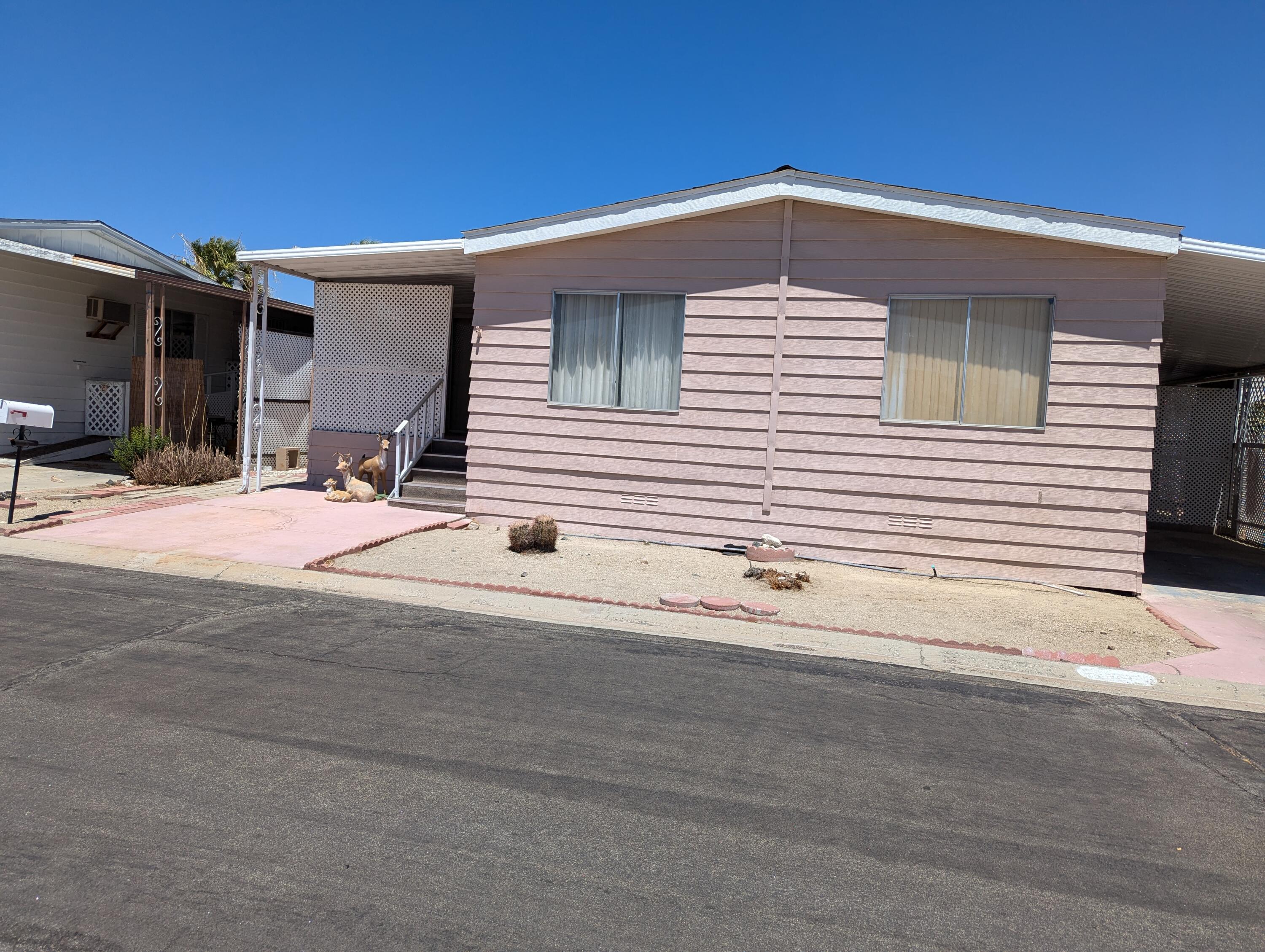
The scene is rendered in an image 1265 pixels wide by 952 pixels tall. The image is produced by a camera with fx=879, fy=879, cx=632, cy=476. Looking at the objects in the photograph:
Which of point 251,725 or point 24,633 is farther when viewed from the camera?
point 24,633

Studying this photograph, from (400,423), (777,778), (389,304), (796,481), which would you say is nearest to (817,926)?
(777,778)

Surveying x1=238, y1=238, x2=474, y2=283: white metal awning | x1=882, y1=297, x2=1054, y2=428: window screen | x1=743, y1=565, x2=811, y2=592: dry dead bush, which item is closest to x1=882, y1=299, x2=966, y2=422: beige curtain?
x1=882, y1=297, x2=1054, y2=428: window screen

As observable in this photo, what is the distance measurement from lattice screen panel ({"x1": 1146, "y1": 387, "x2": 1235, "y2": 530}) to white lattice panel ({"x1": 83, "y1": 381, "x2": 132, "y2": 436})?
59.5ft

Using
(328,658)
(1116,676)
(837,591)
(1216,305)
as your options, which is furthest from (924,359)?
(328,658)

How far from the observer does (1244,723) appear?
5309mm

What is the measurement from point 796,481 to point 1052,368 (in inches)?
111

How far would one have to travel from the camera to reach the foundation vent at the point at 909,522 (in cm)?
941

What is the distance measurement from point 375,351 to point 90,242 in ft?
21.1

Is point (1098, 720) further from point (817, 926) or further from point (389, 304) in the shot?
point (389, 304)

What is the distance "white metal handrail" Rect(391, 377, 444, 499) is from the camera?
11984 millimetres

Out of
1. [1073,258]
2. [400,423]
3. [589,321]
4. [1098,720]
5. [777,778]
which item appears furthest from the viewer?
[400,423]

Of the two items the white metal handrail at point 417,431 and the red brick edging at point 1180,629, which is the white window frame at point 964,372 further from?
the white metal handrail at point 417,431

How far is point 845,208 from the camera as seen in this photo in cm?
941

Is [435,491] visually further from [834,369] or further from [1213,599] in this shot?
[1213,599]
